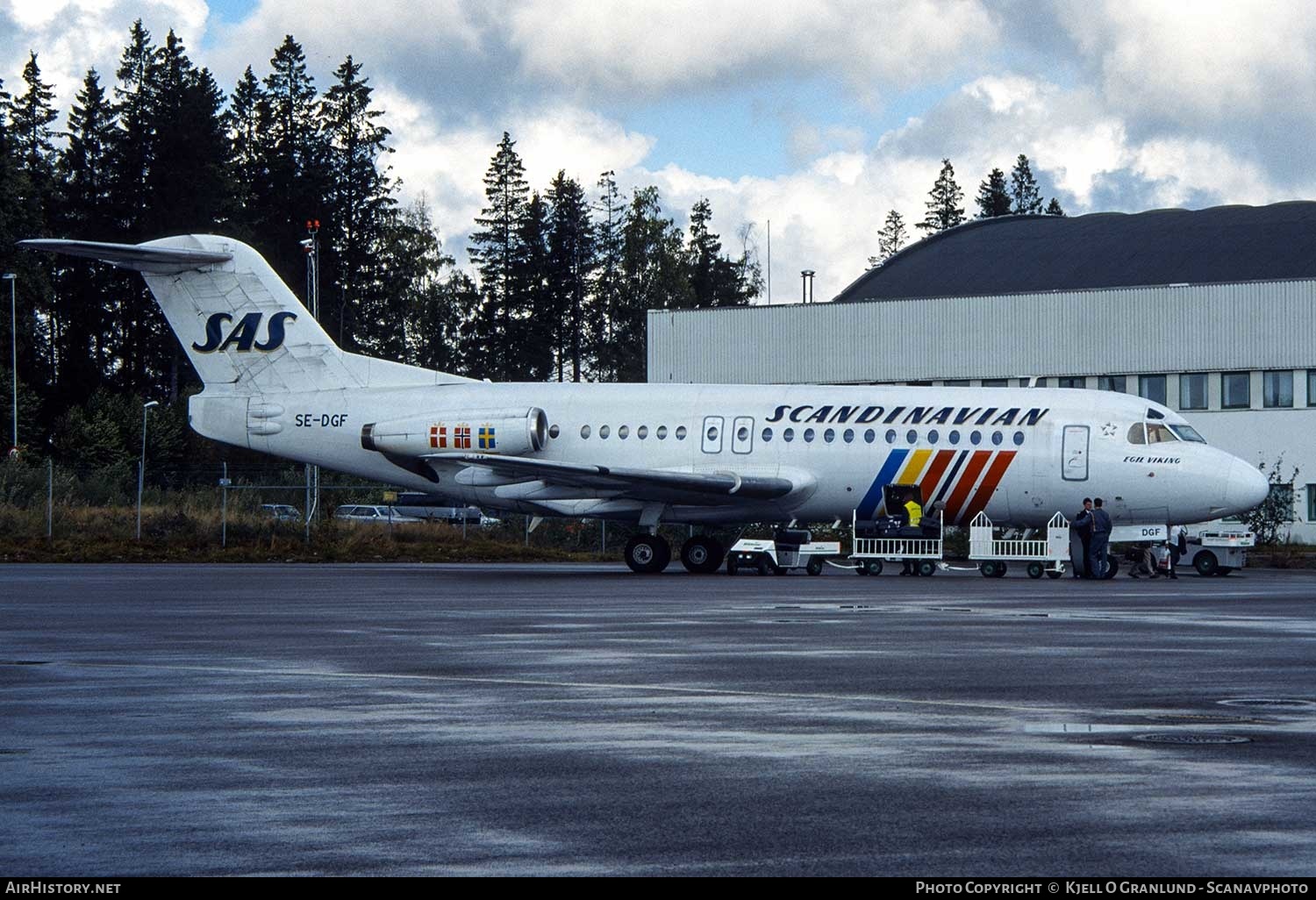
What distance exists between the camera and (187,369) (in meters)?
105

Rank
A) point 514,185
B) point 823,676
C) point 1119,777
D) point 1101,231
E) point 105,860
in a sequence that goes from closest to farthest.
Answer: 1. point 105,860
2. point 1119,777
3. point 823,676
4. point 1101,231
5. point 514,185

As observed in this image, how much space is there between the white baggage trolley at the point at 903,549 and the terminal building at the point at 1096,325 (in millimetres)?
24967

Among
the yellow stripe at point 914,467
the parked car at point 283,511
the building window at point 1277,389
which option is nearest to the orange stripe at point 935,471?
the yellow stripe at point 914,467

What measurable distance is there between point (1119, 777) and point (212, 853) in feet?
13.3

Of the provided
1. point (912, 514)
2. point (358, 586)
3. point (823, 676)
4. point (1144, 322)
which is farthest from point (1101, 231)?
point (823, 676)

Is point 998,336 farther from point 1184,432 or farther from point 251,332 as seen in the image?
point 251,332

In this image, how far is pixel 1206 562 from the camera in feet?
122

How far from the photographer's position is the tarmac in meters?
6.76

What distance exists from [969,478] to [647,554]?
6.25m

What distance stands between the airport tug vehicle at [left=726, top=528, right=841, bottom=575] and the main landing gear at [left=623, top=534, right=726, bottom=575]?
352mm

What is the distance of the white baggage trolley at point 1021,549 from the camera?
1330 inches

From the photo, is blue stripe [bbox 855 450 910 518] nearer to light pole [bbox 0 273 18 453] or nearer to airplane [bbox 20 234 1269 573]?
airplane [bbox 20 234 1269 573]

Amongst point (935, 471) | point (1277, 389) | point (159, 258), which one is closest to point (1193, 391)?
point (1277, 389)
